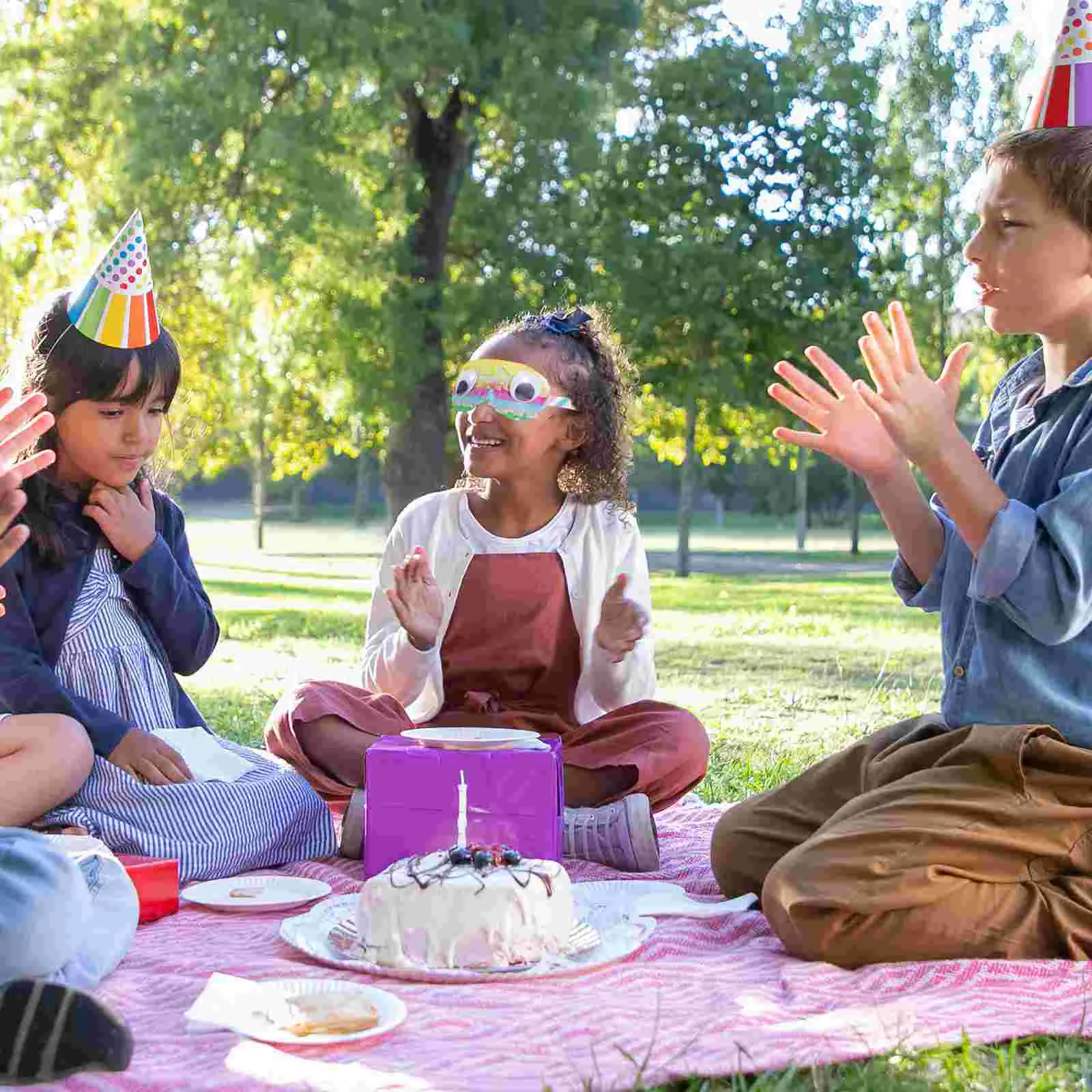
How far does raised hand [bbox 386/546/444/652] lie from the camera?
377cm

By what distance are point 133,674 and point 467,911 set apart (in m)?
1.50

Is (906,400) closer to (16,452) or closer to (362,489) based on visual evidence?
(16,452)

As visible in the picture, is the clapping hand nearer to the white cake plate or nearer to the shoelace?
the white cake plate

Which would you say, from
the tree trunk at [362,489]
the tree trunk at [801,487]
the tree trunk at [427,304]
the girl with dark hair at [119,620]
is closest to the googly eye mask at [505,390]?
the girl with dark hair at [119,620]

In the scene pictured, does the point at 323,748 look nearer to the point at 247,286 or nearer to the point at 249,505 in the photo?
the point at 247,286

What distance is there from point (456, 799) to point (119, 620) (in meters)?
1.09

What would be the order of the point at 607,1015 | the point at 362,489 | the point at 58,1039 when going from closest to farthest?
the point at 58,1039 < the point at 607,1015 < the point at 362,489

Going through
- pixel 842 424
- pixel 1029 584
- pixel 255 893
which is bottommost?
pixel 255 893

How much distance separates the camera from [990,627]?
9.68ft

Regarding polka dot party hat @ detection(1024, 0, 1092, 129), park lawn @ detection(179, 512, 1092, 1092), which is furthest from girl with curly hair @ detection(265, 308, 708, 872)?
polka dot party hat @ detection(1024, 0, 1092, 129)


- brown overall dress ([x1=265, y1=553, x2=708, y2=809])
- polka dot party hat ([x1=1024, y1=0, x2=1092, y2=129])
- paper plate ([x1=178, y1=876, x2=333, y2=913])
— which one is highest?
polka dot party hat ([x1=1024, y1=0, x2=1092, y2=129])

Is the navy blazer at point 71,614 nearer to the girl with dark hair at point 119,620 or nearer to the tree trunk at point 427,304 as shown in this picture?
the girl with dark hair at point 119,620

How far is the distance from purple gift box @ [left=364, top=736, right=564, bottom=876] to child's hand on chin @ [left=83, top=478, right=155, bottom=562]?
2.99 feet

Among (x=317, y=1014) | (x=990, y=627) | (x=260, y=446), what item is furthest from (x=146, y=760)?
(x=260, y=446)
